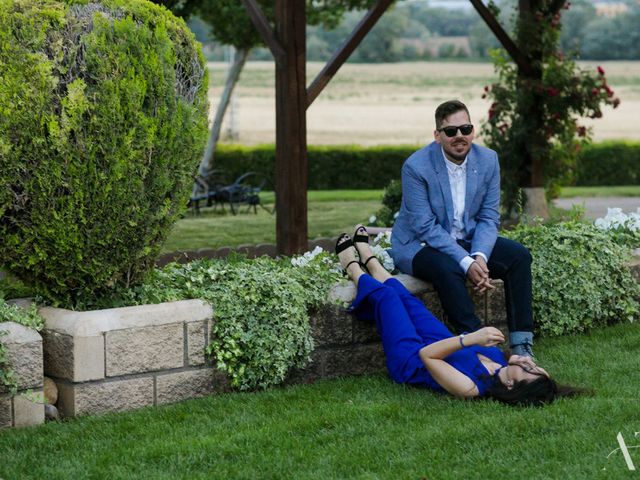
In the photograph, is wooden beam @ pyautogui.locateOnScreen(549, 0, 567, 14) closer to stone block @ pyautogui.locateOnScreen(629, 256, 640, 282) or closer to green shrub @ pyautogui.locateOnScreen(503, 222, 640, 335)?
stone block @ pyautogui.locateOnScreen(629, 256, 640, 282)

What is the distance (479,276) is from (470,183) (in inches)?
20.5

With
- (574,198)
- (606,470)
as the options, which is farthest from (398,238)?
(574,198)

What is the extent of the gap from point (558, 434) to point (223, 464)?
1.27 meters

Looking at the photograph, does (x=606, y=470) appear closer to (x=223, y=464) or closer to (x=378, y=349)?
(x=223, y=464)

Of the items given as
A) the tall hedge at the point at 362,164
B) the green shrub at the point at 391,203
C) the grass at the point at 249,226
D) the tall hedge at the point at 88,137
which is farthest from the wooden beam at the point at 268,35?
the tall hedge at the point at 362,164

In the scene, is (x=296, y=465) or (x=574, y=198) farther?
(x=574, y=198)

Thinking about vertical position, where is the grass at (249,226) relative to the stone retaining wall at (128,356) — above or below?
below

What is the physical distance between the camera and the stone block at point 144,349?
4.56 metres

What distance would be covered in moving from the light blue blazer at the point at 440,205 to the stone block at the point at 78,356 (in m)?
1.74

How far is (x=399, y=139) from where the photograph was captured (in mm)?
38719

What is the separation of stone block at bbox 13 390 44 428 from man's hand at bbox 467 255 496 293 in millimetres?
2093

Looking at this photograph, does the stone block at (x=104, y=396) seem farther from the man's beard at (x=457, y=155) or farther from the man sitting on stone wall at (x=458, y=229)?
the man's beard at (x=457, y=155)

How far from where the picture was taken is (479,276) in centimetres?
523

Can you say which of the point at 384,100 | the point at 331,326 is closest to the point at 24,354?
the point at 331,326
